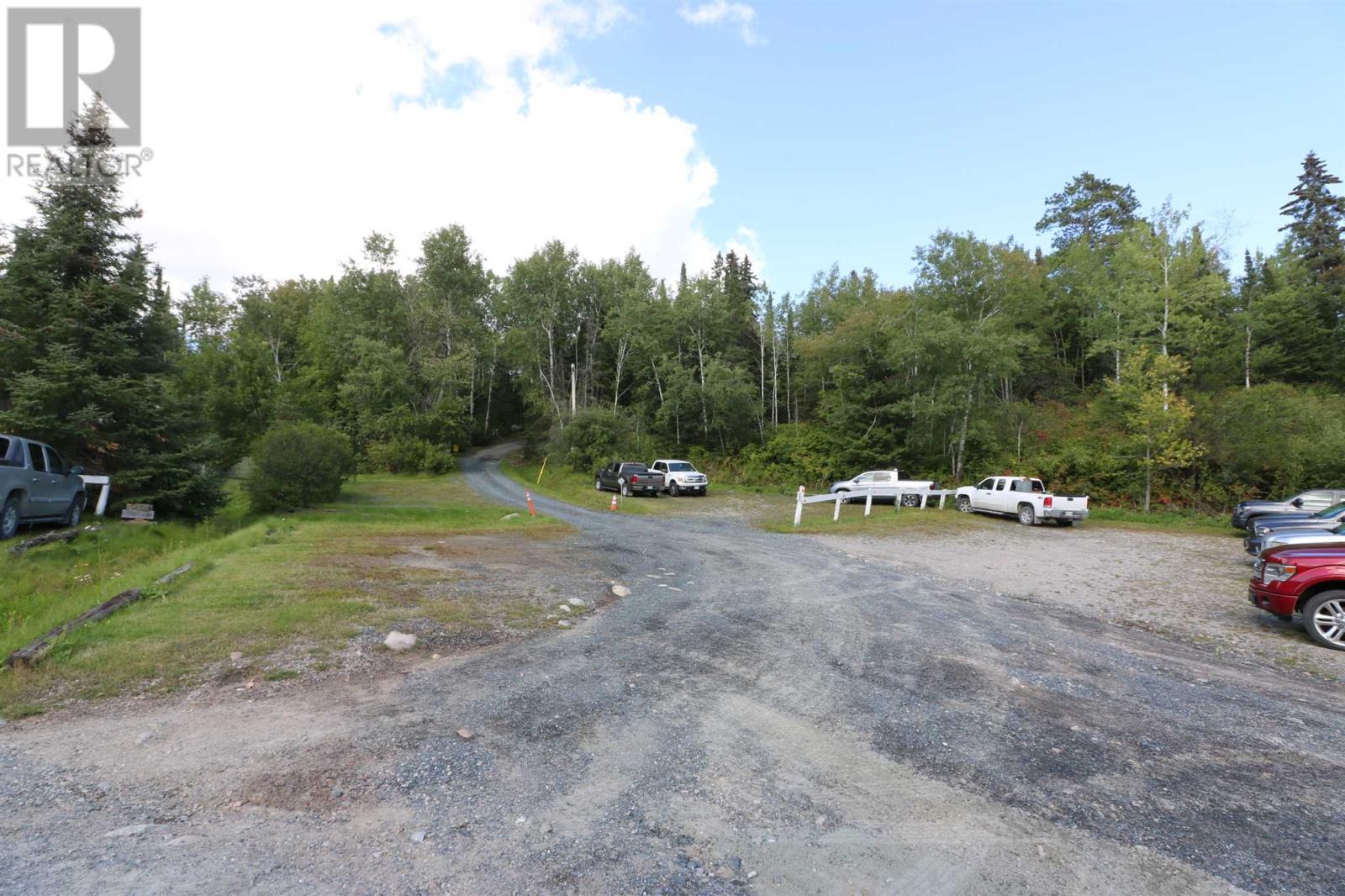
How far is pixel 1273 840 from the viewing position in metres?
3.00

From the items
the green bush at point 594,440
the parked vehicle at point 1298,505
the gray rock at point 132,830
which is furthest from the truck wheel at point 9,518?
the parked vehicle at point 1298,505

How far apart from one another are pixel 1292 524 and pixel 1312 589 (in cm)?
693

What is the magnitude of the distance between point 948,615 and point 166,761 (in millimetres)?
7980

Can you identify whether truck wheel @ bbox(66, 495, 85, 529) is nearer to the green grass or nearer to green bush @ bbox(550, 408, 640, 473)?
green bush @ bbox(550, 408, 640, 473)

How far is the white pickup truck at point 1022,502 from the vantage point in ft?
60.3

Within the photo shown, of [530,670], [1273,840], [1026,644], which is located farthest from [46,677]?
[1026,644]

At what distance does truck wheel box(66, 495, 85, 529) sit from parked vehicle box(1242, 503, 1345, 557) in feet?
78.0

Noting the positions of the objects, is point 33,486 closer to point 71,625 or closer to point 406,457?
point 71,625

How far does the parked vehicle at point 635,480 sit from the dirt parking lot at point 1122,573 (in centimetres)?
1147

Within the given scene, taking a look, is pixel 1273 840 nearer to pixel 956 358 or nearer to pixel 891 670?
pixel 891 670

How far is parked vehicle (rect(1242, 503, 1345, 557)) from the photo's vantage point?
1123 centimetres

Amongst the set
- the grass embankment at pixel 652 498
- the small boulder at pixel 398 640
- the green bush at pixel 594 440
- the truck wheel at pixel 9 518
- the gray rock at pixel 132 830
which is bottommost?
the grass embankment at pixel 652 498

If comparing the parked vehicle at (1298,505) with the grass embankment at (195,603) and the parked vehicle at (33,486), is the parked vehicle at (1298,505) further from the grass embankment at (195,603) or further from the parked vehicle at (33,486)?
the parked vehicle at (33,486)

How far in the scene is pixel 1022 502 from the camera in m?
19.2
